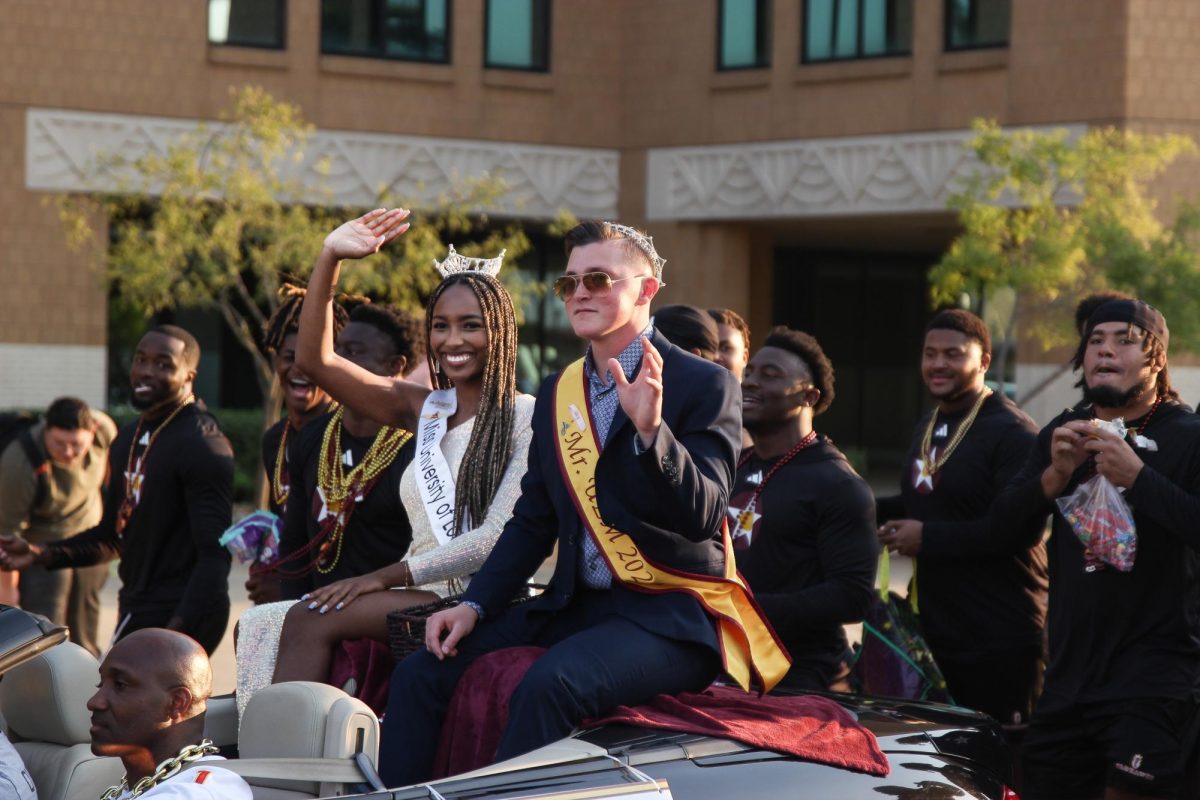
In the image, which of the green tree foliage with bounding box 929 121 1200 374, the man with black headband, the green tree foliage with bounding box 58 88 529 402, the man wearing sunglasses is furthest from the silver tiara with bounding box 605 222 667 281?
the green tree foliage with bounding box 929 121 1200 374

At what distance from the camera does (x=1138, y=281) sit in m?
17.7

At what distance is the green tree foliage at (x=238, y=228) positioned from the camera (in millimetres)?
19203

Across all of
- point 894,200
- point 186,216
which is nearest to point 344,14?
point 186,216

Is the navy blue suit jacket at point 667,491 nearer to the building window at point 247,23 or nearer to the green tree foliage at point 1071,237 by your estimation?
the green tree foliage at point 1071,237

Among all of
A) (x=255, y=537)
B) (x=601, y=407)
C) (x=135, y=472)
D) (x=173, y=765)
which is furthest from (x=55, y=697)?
(x=135, y=472)

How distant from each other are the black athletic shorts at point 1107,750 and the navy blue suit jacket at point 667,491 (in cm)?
170

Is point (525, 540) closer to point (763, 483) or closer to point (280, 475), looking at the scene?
point (763, 483)

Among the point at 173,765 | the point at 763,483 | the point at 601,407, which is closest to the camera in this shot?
the point at 173,765

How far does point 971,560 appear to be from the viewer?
6578 mm

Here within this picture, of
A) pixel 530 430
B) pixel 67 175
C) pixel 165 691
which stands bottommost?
pixel 165 691

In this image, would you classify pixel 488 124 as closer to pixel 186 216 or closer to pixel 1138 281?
pixel 186 216

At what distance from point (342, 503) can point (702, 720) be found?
2038 mm

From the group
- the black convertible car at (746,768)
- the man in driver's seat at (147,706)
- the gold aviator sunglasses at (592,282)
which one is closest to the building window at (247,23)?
the gold aviator sunglasses at (592,282)

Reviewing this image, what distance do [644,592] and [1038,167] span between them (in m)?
15.4
